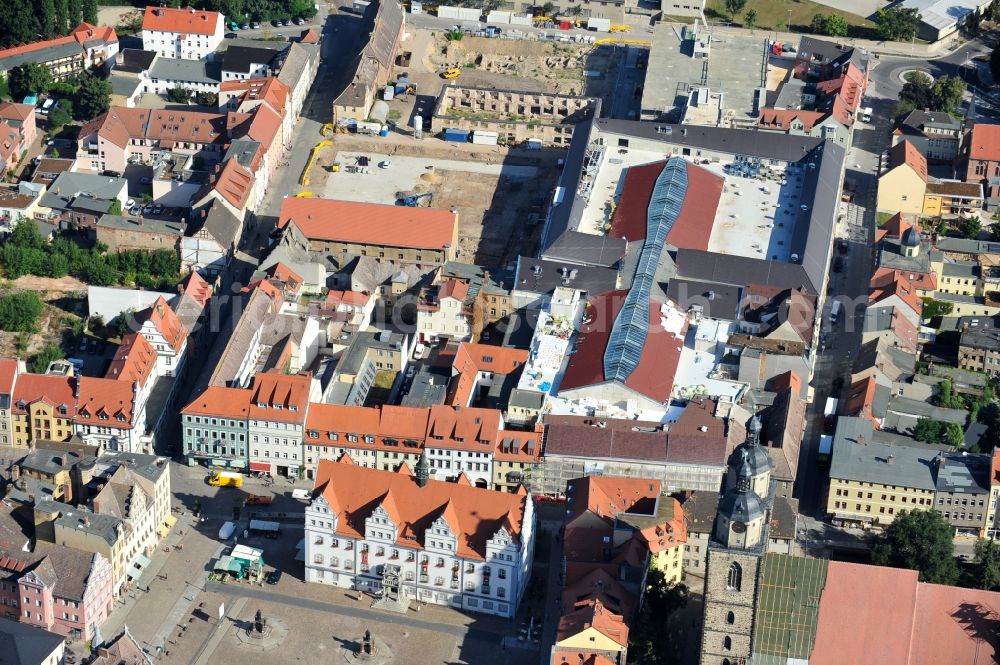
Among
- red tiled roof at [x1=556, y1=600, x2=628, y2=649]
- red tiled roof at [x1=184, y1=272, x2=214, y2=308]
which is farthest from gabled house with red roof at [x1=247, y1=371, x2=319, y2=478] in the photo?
red tiled roof at [x1=556, y1=600, x2=628, y2=649]

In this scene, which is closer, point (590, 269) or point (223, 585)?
point (223, 585)

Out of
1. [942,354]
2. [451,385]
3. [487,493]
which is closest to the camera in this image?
[487,493]

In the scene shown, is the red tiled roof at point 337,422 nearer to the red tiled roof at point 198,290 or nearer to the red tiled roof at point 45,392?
the red tiled roof at point 45,392

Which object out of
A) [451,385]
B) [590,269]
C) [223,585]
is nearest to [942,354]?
[590,269]

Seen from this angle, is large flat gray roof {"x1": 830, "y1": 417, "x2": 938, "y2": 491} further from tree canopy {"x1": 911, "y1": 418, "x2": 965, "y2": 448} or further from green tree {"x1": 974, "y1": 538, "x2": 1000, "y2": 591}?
green tree {"x1": 974, "y1": 538, "x2": 1000, "y2": 591}

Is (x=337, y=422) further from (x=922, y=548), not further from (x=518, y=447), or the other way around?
(x=922, y=548)

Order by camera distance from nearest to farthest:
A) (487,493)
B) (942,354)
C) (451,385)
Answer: (487,493)
(451,385)
(942,354)

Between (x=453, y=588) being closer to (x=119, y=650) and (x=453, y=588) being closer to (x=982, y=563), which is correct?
(x=119, y=650)

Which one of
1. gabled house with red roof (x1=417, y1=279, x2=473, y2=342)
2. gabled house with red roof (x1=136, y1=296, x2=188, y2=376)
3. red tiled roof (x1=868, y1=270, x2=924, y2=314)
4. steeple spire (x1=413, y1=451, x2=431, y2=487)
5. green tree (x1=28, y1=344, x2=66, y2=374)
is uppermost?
red tiled roof (x1=868, y1=270, x2=924, y2=314)
